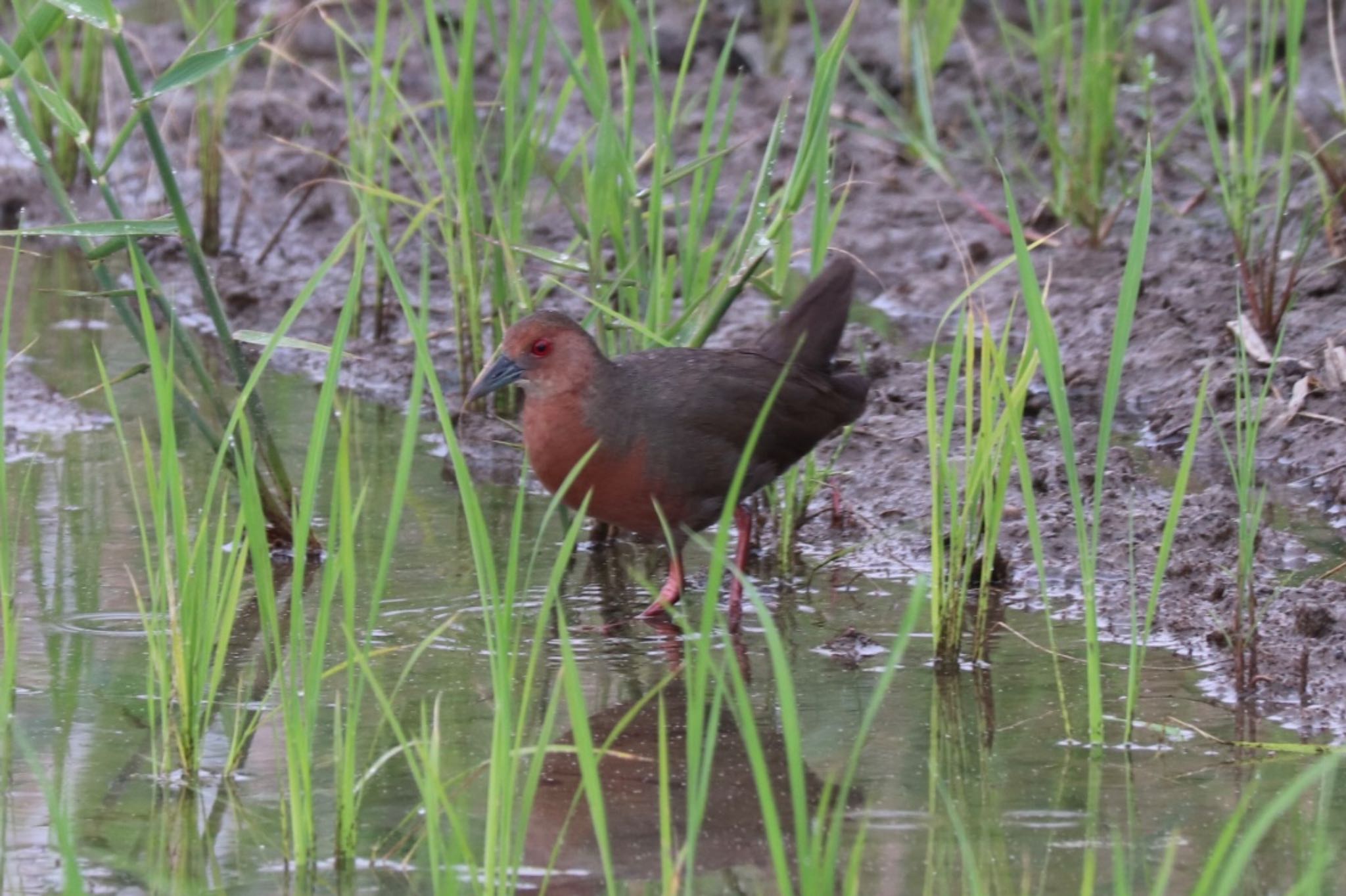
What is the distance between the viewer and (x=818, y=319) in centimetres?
436

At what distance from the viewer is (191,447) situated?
5020mm

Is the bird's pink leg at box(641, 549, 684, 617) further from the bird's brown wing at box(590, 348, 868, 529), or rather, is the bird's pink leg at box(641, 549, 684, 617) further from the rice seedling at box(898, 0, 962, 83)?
the rice seedling at box(898, 0, 962, 83)

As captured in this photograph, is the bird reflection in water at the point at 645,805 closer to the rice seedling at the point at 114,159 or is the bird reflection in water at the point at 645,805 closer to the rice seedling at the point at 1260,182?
the rice seedling at the point at 114,159

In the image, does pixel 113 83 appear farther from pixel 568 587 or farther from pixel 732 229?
pixel 568 587

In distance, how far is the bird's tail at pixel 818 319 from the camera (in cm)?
432

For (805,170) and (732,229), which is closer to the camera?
(805,170)

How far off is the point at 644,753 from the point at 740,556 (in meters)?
1.05

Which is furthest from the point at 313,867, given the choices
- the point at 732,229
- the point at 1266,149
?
the point at 1266,149

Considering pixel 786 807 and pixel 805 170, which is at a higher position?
pixel 805 170

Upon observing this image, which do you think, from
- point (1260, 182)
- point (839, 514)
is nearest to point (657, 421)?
point (839, 514)

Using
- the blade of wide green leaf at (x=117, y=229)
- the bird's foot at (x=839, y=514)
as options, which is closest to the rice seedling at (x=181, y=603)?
the blade of wide green leaf at (x=117, y=229)

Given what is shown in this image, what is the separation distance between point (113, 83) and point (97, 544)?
14.5 ft

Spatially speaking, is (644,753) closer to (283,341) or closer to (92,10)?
(283,341)

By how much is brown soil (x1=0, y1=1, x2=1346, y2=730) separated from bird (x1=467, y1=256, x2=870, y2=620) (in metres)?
0.39
